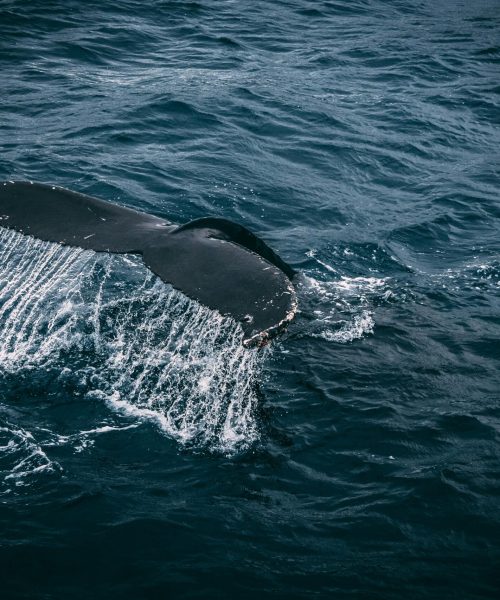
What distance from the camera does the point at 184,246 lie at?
5.40m

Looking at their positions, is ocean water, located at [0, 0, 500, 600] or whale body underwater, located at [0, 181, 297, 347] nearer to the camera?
whale body underwater, located at [0, 181, 297, 347]

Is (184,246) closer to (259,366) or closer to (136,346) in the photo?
(259,366)

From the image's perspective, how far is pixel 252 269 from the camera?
4.87m

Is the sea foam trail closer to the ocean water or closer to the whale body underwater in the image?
the ocean water

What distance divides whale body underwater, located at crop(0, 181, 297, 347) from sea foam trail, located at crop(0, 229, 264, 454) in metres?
0.30

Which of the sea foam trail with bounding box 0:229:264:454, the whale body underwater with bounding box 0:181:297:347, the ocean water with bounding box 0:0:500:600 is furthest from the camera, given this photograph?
the sea foam trail with bounding box 0:229:264:454

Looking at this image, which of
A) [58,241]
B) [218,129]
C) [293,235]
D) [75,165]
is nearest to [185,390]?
[58,241]

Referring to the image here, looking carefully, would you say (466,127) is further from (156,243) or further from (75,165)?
(156,243)

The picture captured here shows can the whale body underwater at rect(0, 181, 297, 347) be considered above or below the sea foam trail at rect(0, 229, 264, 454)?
above

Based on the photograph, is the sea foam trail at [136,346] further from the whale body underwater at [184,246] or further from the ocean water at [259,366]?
the whale body underwater at [184,246]

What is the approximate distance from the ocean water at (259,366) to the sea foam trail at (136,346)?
28mm

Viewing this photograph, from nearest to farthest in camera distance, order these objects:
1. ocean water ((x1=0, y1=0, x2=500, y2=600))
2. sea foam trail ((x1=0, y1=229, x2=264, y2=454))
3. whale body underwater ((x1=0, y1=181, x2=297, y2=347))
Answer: whale body underwater ((x1=0, y1=181, x2=297, y2=347)) → ocean water ((x1=0, y1=0, x2=500, y2=600)) → sea foam trail ((x1=0, y1=229, x2=264, y2=454))

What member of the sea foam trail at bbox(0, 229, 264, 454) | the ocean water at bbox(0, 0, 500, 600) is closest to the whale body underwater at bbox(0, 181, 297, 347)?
the sea foam trail at bbox(0, 229, 264, 454)

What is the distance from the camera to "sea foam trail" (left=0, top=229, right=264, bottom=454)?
240 inches
